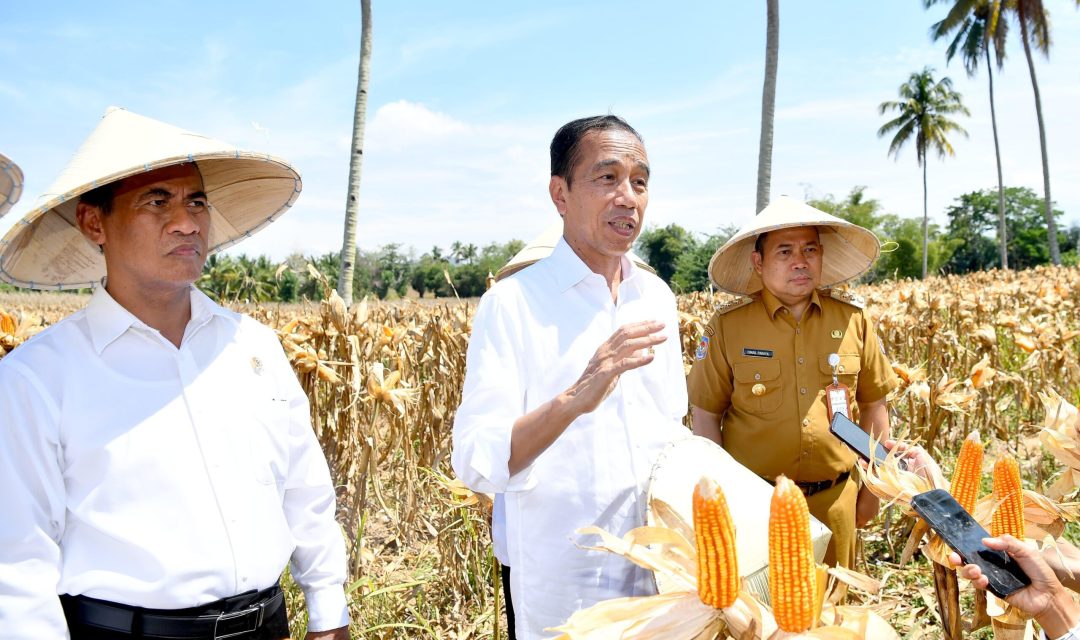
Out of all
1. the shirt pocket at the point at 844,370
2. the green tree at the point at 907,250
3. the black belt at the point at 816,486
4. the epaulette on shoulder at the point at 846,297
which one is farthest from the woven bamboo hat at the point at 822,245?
the green tree at the point at 907,250

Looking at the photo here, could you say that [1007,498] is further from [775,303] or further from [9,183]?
[9,183]

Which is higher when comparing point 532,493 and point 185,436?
point 185,436

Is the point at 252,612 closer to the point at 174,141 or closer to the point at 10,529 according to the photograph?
the point at 10,529

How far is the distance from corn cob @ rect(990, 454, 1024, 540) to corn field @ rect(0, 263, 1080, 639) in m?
0.79

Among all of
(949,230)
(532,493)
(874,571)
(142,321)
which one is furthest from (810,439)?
(949,230)

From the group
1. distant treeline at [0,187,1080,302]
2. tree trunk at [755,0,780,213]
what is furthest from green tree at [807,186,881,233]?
tree trunk at [755,0,780,213]

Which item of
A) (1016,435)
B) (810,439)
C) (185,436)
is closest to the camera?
(185,436)

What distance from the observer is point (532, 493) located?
165 centimetres

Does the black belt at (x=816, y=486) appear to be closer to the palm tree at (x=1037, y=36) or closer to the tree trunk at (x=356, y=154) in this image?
the tree trunk at (x=356, y=154)

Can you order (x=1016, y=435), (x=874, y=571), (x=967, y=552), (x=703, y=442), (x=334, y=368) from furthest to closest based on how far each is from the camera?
1. (x=1016, y=435)
2. (x=334, y=368)
3. (x=874, y=571)
4. (x=703, y=442)
5. (x=967, y=552)

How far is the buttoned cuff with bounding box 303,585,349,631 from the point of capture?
1784 millimetres

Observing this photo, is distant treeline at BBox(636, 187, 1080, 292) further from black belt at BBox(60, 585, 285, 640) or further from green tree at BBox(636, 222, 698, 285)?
black belt at BBox(60, 585, 285, 640)

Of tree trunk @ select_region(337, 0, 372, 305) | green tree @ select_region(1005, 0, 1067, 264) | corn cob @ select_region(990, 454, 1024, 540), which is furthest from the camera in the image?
green tree @ select_region(1005, 0, 1067, 264)

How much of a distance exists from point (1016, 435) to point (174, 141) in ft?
20.1
